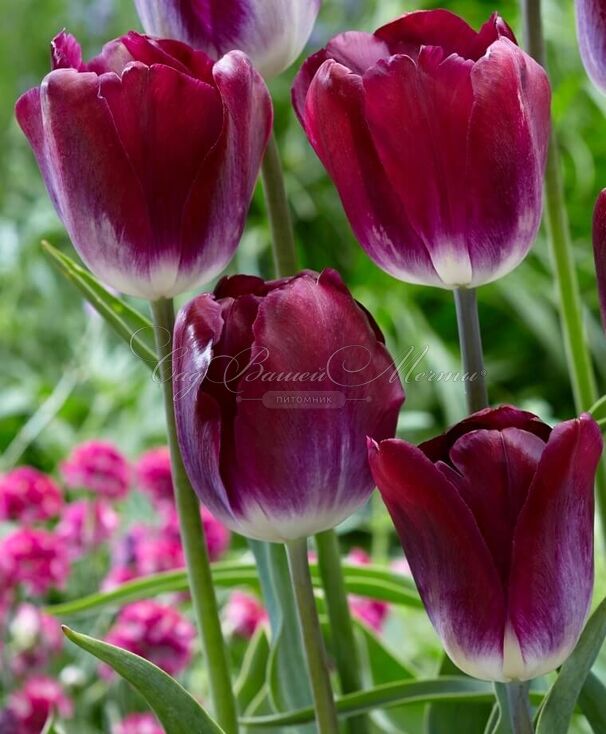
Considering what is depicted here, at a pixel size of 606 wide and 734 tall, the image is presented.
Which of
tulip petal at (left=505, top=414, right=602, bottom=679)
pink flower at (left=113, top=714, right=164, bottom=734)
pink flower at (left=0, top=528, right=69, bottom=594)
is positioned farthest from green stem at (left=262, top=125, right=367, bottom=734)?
pink flower at (left=0, top=528, right=69, bottom=594)

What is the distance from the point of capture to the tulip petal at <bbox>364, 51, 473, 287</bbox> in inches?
10.4

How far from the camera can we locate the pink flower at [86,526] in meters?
0.81

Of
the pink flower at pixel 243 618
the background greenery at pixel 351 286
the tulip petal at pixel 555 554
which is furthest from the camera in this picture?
the background greenery at pixel 351 286

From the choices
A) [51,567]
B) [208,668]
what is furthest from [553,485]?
[51,567]

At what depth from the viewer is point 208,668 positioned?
0.33 metres

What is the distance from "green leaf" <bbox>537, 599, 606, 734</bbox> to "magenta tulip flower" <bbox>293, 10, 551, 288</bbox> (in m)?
0.09

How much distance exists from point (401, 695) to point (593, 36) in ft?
0.61

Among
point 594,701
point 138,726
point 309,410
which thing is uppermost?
point 309,410

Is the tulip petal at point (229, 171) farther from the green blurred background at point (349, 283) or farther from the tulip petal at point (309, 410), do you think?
the green blurred background at point (349, 283)

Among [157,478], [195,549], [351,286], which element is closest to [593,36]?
[195,549]

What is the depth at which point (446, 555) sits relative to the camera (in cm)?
26

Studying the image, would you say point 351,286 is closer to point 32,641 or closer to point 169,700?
point 32,641

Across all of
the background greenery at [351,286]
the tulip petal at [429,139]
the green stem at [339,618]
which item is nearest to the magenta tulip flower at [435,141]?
the tulip petal at [429,139]

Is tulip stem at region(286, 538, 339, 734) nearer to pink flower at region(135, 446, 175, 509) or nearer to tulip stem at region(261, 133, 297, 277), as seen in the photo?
tulip stem at region(261, 133, 297, 277)
